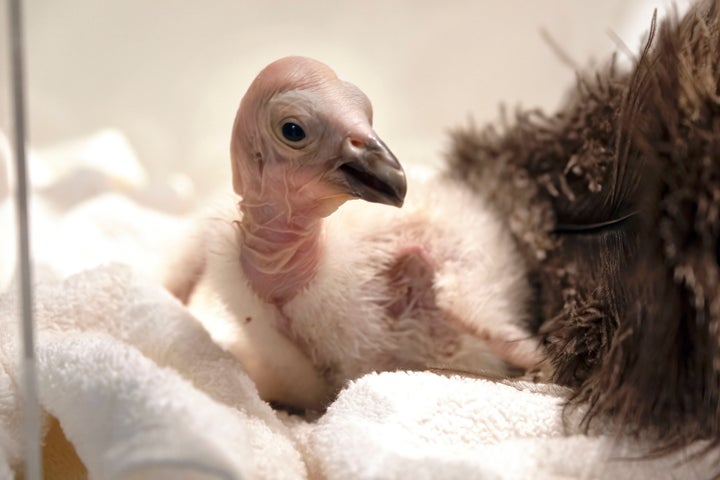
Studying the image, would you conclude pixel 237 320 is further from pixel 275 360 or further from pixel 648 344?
pixel 648 344

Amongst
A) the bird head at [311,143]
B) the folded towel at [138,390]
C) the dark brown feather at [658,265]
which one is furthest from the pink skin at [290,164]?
the dark brown feather at [658,265]

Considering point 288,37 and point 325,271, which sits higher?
point 288,37

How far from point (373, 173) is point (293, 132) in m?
0.10

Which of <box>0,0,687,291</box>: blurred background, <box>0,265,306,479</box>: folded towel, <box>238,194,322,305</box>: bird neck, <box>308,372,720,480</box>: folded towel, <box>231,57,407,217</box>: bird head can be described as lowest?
<box>308,372,720,480</box>: folded towel

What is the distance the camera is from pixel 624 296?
0.67 m

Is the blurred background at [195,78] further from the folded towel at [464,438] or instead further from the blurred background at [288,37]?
the folded towel at [464,438]

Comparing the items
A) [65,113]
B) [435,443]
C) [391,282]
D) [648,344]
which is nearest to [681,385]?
[648,344]

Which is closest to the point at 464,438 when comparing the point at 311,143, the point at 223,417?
the point at 223,417

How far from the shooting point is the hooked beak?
75 cm

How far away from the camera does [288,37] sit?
1175mm

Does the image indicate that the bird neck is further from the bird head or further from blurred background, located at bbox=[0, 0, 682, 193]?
blurred background, located at bbox=[0, 0, 682, 193]

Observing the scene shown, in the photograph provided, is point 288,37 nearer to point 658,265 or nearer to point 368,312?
point 368,312

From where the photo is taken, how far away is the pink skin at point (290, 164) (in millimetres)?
775

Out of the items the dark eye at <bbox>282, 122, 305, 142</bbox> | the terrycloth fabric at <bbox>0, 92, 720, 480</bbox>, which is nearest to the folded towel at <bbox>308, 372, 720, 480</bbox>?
the terrycloth fabric at <bbox>0, 92, 720, 480</bbox>
